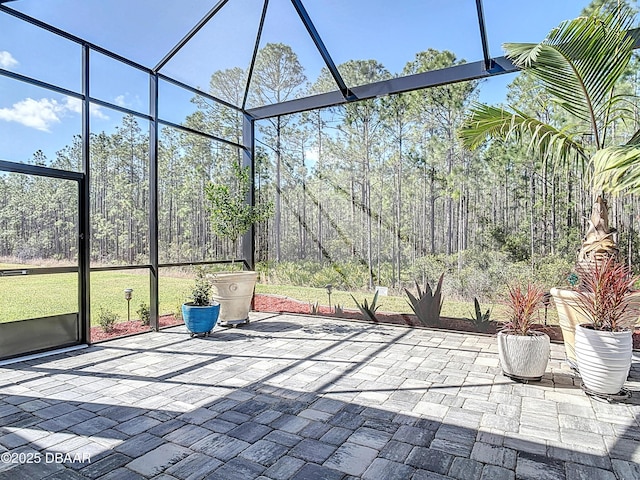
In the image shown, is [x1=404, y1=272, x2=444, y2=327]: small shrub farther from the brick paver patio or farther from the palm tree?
the palm tree

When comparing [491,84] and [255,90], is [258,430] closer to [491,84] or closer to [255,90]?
[491,84]

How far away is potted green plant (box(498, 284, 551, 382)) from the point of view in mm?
3303

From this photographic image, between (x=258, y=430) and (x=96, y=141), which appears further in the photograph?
(x=96, y=141)

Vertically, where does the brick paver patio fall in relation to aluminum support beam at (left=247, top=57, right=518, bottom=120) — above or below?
below

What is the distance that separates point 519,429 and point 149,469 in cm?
222

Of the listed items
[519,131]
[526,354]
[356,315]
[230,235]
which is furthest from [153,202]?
[526,354]

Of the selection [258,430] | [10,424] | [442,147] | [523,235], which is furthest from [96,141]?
[523,235]

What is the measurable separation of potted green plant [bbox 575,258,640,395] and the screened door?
4.96 metres

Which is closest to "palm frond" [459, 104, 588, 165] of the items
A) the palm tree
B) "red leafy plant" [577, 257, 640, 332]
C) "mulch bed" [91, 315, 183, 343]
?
the palm tree

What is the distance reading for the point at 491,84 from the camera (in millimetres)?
5156

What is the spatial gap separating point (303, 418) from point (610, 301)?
2506 mm

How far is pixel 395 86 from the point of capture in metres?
5.51

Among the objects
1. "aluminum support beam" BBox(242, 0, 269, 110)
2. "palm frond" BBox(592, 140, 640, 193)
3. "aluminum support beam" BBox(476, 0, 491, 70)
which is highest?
"aluminum support beam" BBox(242, 0, 269, 110)

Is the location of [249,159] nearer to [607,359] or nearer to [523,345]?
[523,345]
